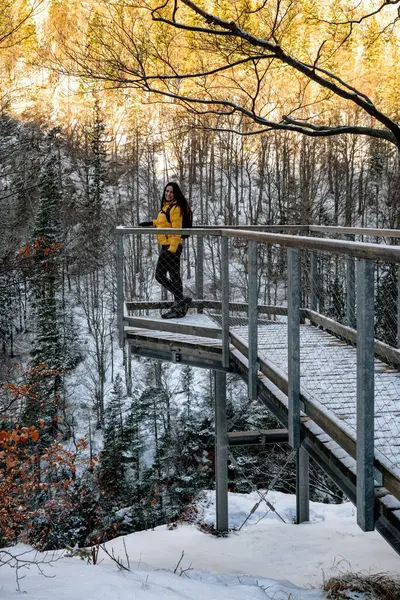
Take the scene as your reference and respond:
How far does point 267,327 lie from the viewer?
795 cm

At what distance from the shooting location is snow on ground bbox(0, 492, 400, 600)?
392 centimetres

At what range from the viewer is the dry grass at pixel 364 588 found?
447cm

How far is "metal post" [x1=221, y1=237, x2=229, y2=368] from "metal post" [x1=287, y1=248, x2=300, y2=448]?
2.02 meters

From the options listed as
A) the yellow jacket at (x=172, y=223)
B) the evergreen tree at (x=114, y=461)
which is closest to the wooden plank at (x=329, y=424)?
the yellow jacket at (x=172, y=223)

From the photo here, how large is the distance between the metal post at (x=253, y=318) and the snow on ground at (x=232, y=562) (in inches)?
62.7

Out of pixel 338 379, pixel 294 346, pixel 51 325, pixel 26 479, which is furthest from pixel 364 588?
pixel 51 325

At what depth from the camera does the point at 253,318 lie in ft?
16.4

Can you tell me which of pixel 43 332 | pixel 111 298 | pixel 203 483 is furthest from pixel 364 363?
pixel 111 298

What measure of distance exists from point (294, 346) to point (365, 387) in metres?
1.10

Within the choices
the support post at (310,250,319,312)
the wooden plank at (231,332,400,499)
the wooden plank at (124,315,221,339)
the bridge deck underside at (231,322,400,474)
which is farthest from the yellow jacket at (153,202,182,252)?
the wooden plank at (231,332,400,499)

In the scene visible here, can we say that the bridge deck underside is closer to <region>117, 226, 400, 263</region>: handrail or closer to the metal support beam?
<region>117, 226, 400, 263</region>: handrail

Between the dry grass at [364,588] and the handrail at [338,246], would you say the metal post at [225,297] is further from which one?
the dry grass at [364,588]

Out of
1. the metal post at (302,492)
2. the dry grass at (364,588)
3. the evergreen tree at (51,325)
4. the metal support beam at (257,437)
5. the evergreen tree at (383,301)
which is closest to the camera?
the dry grass at (364,588)

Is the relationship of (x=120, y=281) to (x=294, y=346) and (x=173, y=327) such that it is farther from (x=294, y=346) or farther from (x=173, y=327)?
(x=294, y=346)
